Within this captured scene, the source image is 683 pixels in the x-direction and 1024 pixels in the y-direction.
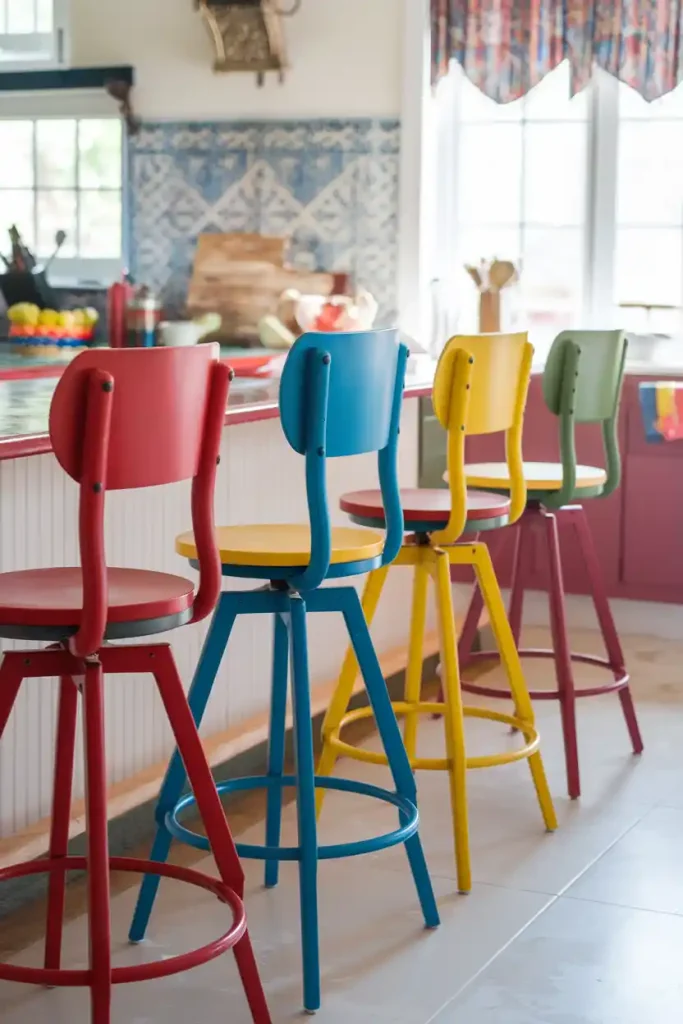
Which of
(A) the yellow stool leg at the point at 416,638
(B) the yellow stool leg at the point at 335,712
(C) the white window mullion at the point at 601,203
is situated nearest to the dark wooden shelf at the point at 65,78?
(C) the white window mullion at the point at 601,203

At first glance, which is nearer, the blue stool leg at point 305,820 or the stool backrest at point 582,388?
the blue stool leg at point 305,820

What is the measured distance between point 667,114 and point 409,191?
0.95 m

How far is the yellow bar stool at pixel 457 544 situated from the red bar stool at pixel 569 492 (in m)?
0.24

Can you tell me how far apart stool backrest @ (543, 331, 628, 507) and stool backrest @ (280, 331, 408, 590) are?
1117 millimetres

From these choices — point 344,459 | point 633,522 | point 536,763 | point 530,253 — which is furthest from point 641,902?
point 530,253

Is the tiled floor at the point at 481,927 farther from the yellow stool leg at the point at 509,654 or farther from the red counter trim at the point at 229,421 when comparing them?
the red counter trim at the point at 229,421

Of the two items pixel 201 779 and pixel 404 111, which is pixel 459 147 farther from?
pixel 201 779

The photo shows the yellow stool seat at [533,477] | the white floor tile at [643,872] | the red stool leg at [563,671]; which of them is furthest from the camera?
the yellow stool seat at [533,477]

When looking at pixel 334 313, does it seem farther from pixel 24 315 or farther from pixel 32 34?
pixel 32 34

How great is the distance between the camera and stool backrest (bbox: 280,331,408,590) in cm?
236

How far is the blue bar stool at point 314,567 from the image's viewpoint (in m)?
2.38

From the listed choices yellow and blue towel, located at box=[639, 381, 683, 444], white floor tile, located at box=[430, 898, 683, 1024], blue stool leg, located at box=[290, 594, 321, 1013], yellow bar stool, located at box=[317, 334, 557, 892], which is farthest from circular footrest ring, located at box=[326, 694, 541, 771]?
yellow and blue towel, located at box=[639, 381, 683, 444]

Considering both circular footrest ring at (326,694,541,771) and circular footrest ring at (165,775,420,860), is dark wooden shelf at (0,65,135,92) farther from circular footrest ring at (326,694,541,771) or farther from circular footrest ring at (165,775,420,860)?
circular footrest ring at (165,775,420,860)

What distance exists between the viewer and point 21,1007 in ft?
8.05
